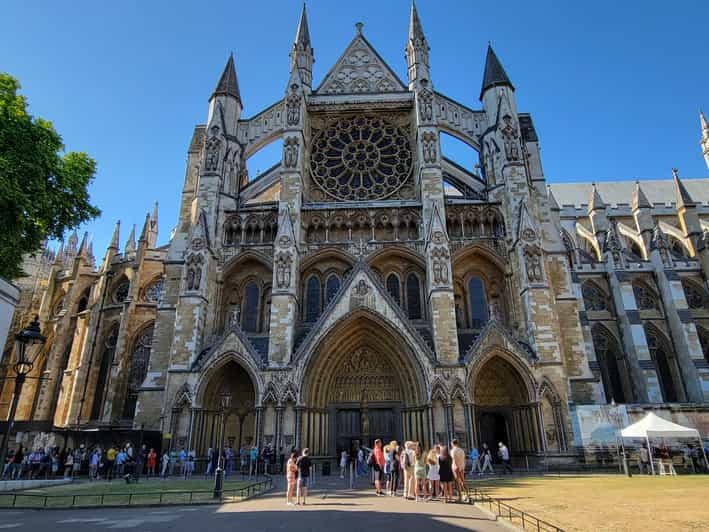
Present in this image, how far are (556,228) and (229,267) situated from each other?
1638 cm

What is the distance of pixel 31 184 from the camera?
579 inches

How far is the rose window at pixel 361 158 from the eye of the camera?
81.4 ft

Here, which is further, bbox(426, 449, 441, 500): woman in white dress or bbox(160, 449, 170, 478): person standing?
bbox(160, 449, 170, 478): person standing

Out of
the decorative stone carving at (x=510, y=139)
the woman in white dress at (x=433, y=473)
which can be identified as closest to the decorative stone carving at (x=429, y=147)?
the decorative stone carving at (x=510, y=139)

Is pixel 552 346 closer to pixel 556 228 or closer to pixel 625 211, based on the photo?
pixel 556 228

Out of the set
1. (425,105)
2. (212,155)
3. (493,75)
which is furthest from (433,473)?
(493,75)

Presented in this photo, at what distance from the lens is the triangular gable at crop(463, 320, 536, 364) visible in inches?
745

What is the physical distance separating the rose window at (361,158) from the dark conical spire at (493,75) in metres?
5.19

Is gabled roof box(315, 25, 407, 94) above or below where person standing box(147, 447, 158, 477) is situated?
above

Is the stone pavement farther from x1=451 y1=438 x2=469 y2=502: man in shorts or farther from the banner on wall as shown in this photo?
the banner on wall

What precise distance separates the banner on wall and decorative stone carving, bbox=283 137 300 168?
55.8 ft

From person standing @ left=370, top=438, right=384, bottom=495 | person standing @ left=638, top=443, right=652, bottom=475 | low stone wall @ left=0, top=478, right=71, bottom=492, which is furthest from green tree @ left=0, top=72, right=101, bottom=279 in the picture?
person standing @ left=638, top=443, right=652, bottom=475

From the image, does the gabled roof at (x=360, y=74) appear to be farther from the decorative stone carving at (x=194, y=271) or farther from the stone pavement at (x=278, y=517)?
the stone pavement at (x=278, y=517)

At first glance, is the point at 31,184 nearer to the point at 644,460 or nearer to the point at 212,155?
the point at 212,155
